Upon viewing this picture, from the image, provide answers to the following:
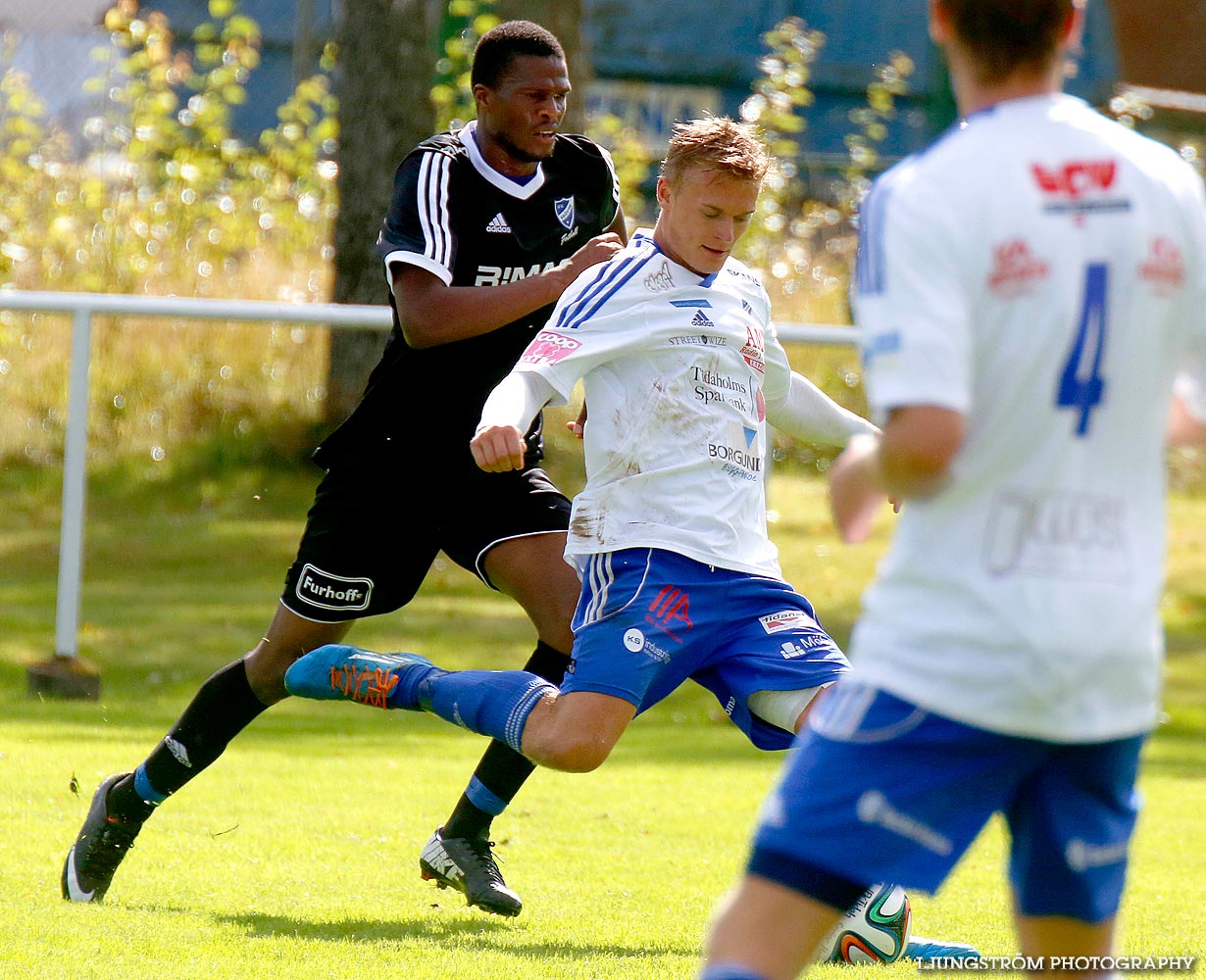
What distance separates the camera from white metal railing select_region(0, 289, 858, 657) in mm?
7355

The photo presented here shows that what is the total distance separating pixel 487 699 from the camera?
384cm

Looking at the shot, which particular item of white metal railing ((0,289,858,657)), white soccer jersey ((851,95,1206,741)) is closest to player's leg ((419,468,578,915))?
white soccer jersey ((851,95,1206,741))

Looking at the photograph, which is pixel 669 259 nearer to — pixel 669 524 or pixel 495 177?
pixel 669 524

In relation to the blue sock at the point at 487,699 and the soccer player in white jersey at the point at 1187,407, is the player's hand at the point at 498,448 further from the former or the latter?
the soccer player in white jersey at the point at 1187,407

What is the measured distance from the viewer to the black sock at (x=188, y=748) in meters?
4.46

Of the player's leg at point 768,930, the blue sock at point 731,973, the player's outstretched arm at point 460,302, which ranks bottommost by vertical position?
the blue sock at point 731,973

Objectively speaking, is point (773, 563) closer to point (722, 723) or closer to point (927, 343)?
point (927, 343)

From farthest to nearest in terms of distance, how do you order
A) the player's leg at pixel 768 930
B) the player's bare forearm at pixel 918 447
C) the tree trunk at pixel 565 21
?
the tree trunk at pixel 565 21, the player's leg at pixel 768 930, the player's bare forearm at pixel 918 447

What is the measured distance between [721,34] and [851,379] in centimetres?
1078

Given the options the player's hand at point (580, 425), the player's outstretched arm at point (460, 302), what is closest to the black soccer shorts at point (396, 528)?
the player's outstretched arm at point (460, 302)

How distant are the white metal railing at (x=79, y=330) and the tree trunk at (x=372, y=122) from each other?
321cm

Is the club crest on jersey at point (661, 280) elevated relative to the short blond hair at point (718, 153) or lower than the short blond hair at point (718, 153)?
lower

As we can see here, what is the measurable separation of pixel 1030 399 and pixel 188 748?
9.73 ft

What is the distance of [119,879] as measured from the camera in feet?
14.9
